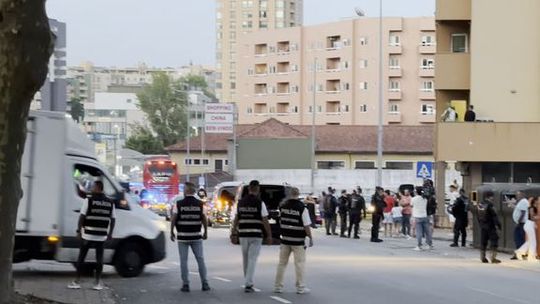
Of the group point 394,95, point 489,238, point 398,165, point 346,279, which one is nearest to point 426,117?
point 394,95

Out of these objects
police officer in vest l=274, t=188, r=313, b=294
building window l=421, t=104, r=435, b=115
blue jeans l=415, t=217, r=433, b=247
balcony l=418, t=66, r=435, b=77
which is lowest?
blue jeans l=415, t=217, r=433, b=247

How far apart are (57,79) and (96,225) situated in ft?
17.5

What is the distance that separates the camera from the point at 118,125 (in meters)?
142

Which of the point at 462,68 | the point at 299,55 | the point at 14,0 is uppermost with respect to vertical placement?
the point at 299,55

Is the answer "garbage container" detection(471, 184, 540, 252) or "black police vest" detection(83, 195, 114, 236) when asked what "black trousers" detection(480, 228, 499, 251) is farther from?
"black police vest" detection(83, 195, 114, 236)

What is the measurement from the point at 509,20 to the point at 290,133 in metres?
42.1

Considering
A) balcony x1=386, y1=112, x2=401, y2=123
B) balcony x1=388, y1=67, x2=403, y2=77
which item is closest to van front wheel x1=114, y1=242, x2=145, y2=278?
balcony x1=386, y1=112, x2=401, y2=123

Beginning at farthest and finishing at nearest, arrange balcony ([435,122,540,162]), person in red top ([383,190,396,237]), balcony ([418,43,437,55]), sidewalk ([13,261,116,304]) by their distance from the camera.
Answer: balcony ([418,43,437,55]) → balcony ([435,122,540,162]) → person in red top ([383,190,396,237]) → sidewalk ([13,261,116,304])

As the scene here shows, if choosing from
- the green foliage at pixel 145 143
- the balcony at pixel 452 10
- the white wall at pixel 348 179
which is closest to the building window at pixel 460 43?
the balcony at pixel 452 10

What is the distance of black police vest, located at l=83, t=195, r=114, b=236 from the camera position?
15.2 m

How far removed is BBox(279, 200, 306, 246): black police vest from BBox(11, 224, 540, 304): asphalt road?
87 centimetres

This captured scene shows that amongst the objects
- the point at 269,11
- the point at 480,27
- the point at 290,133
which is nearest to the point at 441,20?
the point at 480,27

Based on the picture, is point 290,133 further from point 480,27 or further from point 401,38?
point 480,27

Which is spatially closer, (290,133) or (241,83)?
(290,133)
